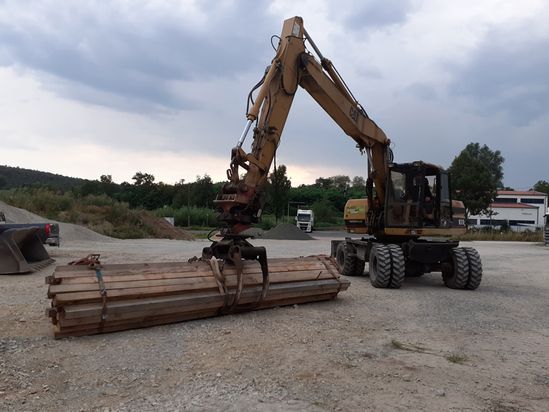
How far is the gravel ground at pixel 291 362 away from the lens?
13.9 feet

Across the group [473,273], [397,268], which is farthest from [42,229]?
[473,273]

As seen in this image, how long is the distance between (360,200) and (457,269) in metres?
3.17

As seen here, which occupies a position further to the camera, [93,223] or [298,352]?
[93,223]

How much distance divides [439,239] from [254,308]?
6.06 meters

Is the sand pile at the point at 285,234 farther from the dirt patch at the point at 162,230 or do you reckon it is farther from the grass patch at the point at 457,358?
the grass patch at the point at 457,358

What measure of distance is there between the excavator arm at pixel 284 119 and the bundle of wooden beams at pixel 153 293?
87 cm

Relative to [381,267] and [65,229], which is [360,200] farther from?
[65,229]

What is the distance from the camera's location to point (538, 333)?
704 centimetres

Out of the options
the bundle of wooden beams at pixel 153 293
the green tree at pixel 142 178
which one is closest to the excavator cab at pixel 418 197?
the bundle of wooden beams at pixel 153 293

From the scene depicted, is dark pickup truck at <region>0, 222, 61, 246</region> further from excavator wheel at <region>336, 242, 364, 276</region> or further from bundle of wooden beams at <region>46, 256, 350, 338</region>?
excavator wheel at <region>336, 242, 364, 276</region>

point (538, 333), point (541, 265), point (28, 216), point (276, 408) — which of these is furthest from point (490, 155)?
point (276, 408)

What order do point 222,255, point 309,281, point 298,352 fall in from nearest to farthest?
point 298,352 → point 222,255 → point 309,281

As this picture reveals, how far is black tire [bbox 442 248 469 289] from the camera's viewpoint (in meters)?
10.7

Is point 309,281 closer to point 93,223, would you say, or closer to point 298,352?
point 298,352
